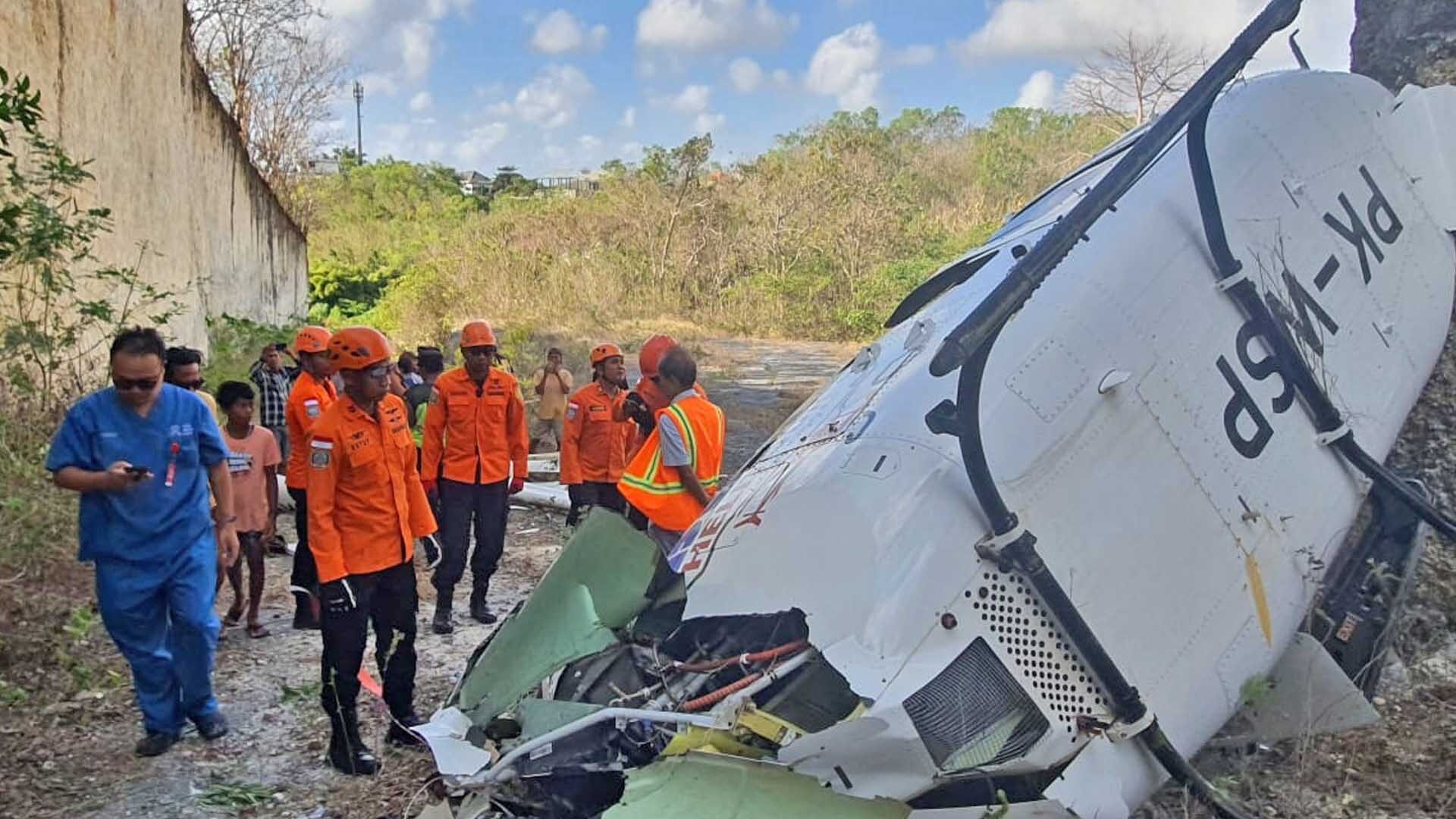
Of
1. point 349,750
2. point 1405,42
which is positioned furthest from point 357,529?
point 1405,42

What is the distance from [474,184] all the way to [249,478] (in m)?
49.1

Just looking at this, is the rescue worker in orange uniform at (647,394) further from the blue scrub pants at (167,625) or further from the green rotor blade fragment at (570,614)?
the blue scrub pants at (167,625)

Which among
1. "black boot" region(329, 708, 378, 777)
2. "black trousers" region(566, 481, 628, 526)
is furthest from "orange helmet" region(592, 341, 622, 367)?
"black boot" region(329, 708, 378, 777)

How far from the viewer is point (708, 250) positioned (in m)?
26.5

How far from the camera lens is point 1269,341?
3268 millimetres

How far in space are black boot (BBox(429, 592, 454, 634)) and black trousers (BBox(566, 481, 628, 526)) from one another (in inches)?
47.5

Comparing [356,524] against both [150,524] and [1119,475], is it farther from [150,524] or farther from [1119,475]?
[1119,475]

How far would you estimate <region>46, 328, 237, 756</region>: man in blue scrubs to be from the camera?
13.4ft

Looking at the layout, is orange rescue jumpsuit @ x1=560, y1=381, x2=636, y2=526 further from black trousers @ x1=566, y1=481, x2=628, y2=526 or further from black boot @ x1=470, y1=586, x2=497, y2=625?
black boot @ x1=470, y1=586, x2=497, y2=625

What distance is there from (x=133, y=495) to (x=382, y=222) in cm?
3724

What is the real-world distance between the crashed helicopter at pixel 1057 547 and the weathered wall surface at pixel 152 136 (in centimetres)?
703

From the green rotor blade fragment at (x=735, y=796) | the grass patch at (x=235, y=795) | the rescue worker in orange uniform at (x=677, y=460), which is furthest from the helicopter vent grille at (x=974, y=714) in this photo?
the grass patch at (x=235, y=795)

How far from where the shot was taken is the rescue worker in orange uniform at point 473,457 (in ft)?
19.1

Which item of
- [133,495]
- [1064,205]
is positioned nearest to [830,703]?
[1064,205]
